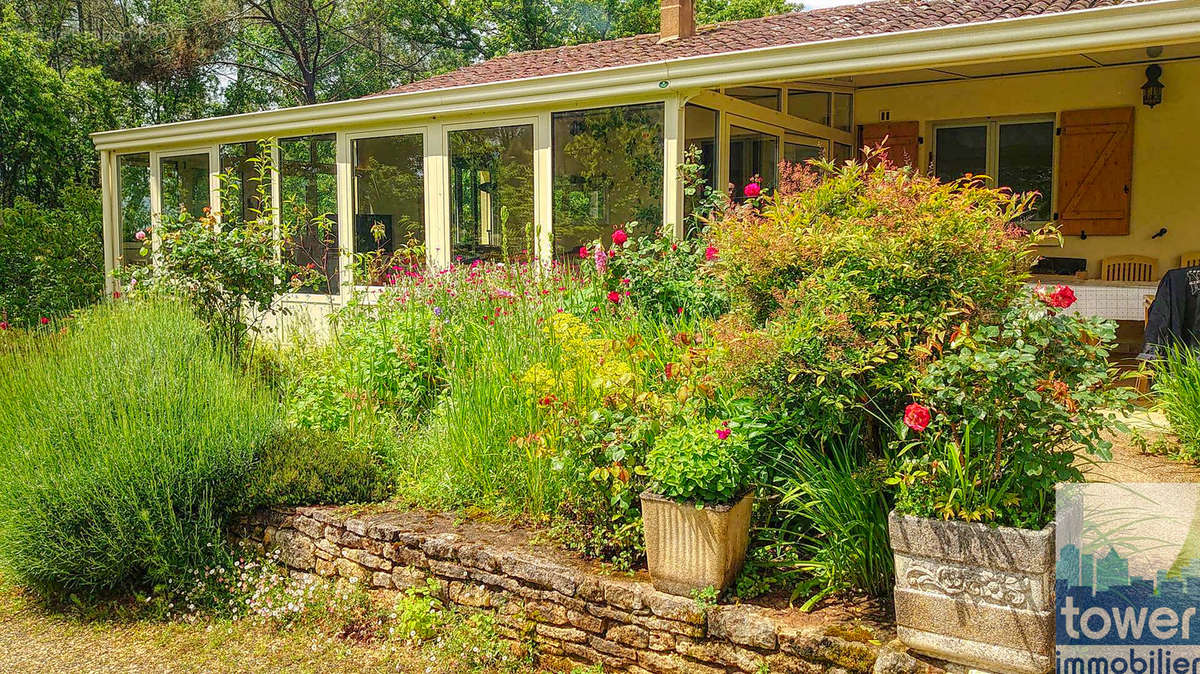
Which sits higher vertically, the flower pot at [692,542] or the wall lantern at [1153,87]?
the wall lantern at [1153,87]

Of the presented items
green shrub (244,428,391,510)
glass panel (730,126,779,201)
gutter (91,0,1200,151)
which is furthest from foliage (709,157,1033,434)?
glass panel (730,126,779,201)

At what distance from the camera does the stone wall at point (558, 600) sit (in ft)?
9.66

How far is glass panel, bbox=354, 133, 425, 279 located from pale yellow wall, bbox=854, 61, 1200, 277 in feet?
20.9

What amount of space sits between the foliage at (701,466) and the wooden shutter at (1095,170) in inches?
287

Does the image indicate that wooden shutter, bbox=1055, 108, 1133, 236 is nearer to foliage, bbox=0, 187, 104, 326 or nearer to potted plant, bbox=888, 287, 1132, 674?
potted plant, bbox=888, 287, 1132, 674

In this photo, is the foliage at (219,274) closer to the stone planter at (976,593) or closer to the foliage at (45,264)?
the foliage at (45,264)

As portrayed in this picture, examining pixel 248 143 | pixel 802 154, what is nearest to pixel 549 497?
pixel 802 154

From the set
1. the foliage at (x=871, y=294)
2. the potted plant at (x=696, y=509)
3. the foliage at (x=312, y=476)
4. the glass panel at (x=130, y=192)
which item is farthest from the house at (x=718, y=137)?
the potted plant at (x=696, y=509)

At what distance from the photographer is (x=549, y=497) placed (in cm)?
395

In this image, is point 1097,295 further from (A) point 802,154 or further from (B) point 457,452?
(B) point 457,452

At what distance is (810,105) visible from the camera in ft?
30.4

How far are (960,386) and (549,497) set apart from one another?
6.29 feet

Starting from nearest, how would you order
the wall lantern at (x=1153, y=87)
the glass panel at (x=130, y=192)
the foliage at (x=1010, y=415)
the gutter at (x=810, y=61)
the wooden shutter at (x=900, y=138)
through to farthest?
the foliage at (x=1010, y=415) < the gutter at (x=810, y=61) < the wall lantern at (x=1153, y=87) < the wooden shutter at (x=900, y=138) < the glass panel at (x=130, y=192)

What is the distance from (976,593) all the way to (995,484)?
1.21 feet
